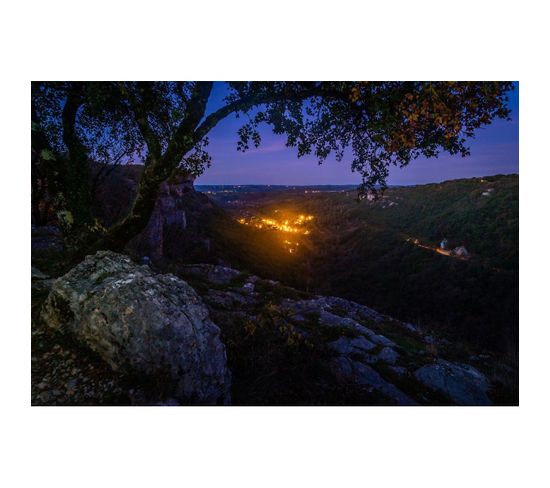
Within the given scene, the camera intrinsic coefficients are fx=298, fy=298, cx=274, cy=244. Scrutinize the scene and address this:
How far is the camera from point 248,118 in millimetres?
6074

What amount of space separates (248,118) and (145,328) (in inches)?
175

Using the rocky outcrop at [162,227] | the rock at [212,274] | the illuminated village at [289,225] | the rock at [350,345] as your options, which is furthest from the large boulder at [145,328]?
the illuminated village at [289,225]

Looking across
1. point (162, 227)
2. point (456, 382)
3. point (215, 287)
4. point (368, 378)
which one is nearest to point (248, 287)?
point (215, 287)

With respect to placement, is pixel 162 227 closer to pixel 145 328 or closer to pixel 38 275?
pixel 38 275

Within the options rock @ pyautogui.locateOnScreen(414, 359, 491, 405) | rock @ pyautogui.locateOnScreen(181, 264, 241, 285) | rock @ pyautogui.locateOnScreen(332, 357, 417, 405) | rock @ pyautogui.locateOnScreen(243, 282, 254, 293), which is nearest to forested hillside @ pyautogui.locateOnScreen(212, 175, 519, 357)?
rock @ pyautogui.locateOnScreen(414, 359, 491, 405)

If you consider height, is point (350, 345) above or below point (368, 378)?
above

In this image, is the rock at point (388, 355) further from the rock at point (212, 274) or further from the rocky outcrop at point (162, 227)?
the rocky outcrop at point (162, 227)

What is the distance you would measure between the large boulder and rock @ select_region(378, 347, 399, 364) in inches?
116

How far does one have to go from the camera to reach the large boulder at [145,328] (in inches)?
145

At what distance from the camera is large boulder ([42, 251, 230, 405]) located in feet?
12.1

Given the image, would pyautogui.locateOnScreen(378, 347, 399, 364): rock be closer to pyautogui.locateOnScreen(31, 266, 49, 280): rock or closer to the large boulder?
the large boulder

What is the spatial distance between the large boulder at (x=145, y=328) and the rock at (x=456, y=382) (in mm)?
3467

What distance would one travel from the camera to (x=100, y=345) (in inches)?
145
